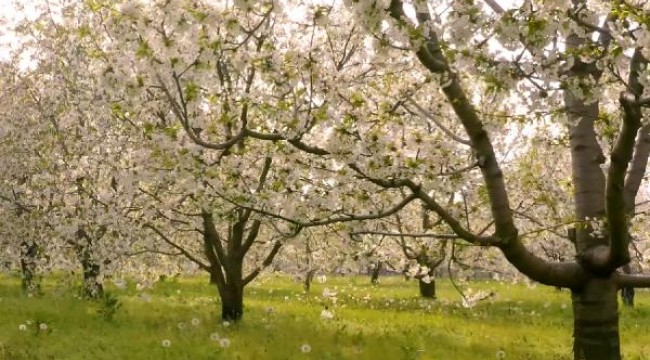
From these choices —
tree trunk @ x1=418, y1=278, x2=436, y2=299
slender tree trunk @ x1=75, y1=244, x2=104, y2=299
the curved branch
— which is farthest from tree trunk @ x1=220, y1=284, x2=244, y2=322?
tree trunk @ x1=418, y1=278, x2=436, y2=299

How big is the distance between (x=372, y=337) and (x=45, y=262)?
34.3ft

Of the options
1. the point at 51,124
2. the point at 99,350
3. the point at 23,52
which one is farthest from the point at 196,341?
the point at 23,52

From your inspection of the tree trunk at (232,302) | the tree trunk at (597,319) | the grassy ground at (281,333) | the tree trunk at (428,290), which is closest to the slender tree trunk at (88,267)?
the grassy ground at (281,333)

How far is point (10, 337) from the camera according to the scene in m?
13.1

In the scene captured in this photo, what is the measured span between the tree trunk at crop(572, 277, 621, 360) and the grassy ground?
2.03 m

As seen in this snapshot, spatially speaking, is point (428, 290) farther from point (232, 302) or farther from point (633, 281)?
point (633, 281)

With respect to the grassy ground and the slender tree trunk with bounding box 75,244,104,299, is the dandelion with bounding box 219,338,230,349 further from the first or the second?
the slender tree trunk with bounding box 75,244,104,299

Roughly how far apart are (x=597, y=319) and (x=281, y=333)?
26.8 feet

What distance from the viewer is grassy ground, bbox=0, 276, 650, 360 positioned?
1205cm

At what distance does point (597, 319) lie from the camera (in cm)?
712

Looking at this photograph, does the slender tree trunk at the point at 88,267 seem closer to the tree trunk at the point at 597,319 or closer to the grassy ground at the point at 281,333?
the grassy ground at the point at 281,333

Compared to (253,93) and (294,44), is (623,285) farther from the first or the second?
(294,44)

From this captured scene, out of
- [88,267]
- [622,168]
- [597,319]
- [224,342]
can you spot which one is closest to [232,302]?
[224,342]

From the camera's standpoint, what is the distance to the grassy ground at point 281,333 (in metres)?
12.0
